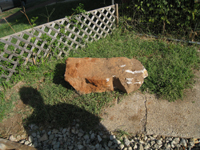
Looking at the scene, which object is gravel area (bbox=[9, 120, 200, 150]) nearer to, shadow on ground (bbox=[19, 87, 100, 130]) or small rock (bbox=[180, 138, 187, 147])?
small rock (bbox=[180, 138, 187, 147])

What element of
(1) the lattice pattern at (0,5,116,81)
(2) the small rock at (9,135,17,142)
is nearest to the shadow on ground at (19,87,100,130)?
(2) the small rock at (9,135,17,142)

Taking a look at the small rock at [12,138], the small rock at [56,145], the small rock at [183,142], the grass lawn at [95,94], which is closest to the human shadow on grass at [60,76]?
the grass lawn at [95,94]

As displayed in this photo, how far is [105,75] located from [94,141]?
4.24ft

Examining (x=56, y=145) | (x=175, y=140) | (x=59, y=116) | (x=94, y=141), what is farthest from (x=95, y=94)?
(x=175, y=140)

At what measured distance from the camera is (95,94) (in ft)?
11.3

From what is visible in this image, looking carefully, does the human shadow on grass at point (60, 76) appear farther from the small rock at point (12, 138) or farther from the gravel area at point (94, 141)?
the small rock at point (12, 138)

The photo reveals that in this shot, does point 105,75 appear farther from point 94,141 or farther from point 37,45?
point 37,45

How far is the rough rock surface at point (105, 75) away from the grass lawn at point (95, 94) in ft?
0.72

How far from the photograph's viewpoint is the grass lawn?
3.23 meters

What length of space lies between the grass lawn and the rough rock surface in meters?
0.22

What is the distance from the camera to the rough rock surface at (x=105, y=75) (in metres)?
3.17

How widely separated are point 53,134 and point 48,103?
0.69 m

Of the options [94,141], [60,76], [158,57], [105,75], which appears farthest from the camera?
[158,57]

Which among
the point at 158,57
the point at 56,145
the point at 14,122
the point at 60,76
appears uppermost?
the point at 158,57
